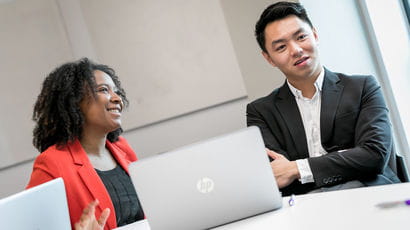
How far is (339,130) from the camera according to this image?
207cm

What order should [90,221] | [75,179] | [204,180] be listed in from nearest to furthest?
[204,180] < [90,221] < [75,179]

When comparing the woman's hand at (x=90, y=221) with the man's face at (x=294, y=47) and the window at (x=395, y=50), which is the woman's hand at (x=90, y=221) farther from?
the window at (x=395, y=50)

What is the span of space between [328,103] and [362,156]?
344 mm

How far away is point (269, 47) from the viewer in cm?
229

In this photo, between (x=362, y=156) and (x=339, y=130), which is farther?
(x=339, y=130)

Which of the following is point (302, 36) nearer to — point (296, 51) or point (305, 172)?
point (296, 51)

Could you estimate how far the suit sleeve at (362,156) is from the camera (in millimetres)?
1848

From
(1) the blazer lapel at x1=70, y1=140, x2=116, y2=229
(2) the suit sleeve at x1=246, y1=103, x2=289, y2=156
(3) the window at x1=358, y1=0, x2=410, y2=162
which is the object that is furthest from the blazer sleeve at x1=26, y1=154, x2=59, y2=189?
(3) the window at x1=358, y1=0, x2=410, y2=162

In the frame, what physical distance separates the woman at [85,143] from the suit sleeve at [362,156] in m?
1.06

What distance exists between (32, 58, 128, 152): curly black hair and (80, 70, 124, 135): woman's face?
0.04 meters

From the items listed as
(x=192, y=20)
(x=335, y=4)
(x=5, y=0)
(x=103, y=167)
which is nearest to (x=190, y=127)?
(x=192, y=20)

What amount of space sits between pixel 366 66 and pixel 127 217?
193 cm

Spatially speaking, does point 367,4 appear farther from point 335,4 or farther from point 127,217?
point 127,217

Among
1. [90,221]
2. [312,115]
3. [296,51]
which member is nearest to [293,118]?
[312,115]
